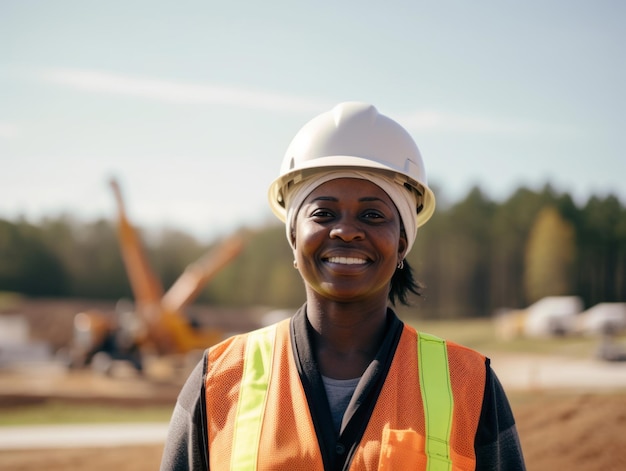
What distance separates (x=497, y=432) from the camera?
1981 millimetres

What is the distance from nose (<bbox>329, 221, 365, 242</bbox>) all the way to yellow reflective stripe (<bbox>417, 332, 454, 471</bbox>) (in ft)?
1.29

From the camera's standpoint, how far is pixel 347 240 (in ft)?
6.71

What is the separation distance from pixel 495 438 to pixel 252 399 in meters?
0.69

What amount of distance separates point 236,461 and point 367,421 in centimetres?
37

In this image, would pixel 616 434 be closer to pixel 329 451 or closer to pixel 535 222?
pixel 329 451

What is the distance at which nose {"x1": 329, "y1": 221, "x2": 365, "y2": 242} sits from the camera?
80.1 inches

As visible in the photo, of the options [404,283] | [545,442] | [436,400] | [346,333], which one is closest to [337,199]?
[346,333]

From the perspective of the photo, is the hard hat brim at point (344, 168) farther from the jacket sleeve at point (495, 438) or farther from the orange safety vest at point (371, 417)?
the jacket sleeve at point (495, 438)

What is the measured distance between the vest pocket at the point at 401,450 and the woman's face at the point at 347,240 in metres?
0.42

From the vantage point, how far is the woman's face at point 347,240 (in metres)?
2.06

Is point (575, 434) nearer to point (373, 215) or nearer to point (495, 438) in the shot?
point (495, 438)

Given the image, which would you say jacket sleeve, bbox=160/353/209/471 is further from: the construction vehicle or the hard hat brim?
the construction vehicle

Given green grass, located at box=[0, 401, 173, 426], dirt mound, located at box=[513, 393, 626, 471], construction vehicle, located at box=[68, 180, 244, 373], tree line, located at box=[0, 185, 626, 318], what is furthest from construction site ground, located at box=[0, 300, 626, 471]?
tree line, located at box=[0, 185, 626, 318]

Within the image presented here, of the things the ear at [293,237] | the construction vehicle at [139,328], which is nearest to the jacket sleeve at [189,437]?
the ear at [293,237]
